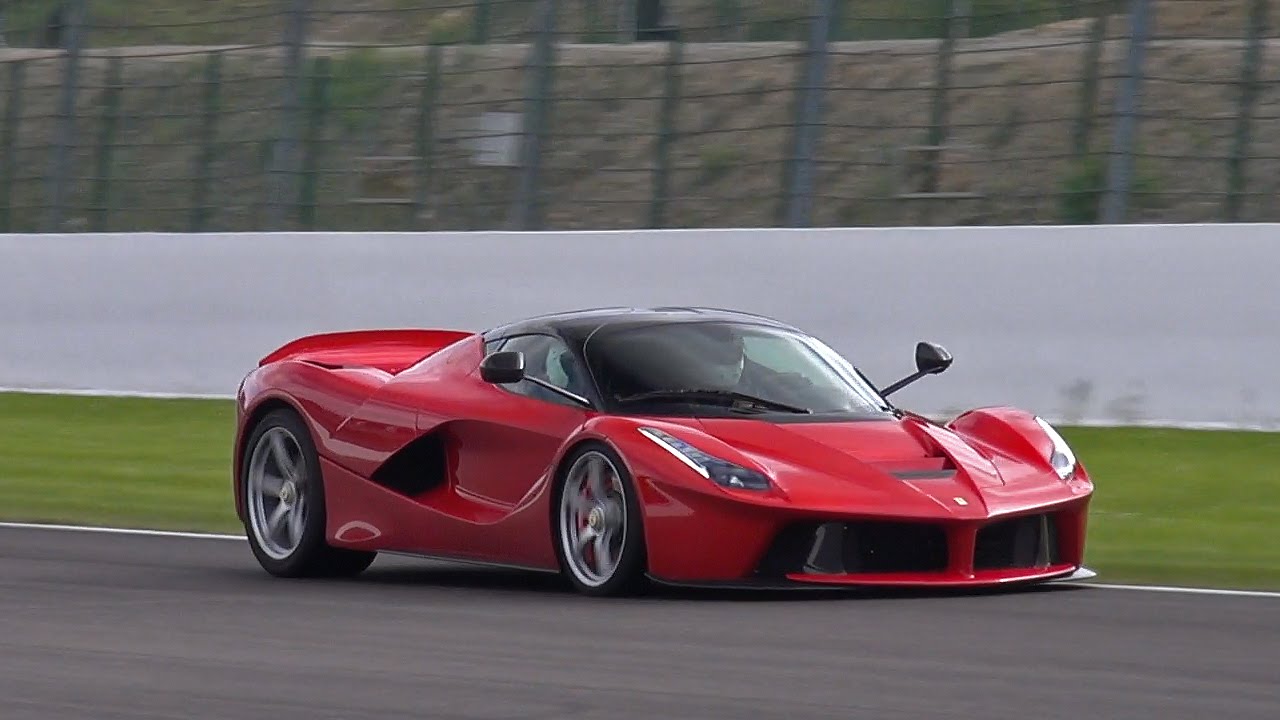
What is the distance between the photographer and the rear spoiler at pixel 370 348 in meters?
10.1

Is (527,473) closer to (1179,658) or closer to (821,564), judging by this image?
(821,564)

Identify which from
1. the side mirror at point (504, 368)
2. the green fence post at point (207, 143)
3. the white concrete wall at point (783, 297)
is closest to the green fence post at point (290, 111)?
the green fence post at point (207, 143)

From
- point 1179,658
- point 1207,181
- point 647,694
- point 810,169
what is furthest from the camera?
point 810,169

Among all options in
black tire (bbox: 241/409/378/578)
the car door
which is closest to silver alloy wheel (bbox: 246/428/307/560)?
black tire (bbox: 241/409/378/578)

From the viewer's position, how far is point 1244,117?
14.1 m

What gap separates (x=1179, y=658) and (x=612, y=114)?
1071 centimetres

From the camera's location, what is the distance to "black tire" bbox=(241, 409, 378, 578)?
374 inches

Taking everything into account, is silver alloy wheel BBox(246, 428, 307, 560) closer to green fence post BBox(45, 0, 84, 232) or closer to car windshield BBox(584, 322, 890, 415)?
car windshield BBox(584, 322, 890, 415)

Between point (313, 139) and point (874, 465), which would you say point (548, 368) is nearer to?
point (874, 465)

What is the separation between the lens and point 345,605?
27.2ft

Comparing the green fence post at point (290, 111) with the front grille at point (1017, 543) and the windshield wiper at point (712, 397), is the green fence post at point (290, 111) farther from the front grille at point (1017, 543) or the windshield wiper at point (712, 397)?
the front grille at point (1017, 543)

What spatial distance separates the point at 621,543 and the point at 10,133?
13681mm

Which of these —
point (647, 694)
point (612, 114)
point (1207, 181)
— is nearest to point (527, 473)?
point (647, 694)

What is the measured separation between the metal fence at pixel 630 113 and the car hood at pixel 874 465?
5.69m
